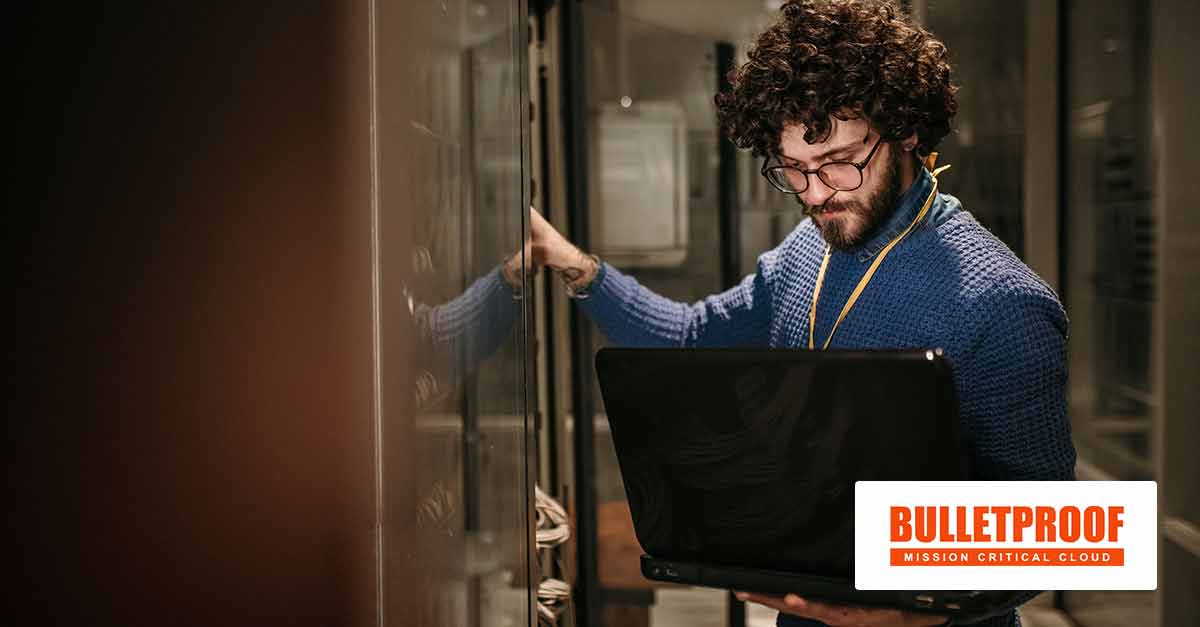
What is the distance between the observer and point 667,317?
1.46 meters

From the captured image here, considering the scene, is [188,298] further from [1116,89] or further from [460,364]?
[1116,89]

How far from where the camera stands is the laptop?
0.83 m

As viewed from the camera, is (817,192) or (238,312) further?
(817,192)

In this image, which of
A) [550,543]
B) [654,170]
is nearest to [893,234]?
[550,543]

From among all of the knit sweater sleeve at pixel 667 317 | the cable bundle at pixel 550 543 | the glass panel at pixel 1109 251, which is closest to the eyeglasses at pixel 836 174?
the knit sweater sleeve at pixel 667 317

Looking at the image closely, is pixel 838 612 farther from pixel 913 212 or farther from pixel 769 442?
pixel 913 212

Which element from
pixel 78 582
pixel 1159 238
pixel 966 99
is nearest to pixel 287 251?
pixel 78 582

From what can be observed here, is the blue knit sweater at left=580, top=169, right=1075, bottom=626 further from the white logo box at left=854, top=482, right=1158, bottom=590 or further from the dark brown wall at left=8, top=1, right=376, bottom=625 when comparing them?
the dark brown wall at left=8, top=1, right=376, bottom=625

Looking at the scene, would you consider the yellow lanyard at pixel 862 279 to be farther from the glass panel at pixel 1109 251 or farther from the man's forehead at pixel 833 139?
the glass panel at pixel 1109 251

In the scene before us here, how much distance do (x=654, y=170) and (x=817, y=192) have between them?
6.41 feet

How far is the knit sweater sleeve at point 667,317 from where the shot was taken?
1420 mm

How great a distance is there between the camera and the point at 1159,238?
2.31 m

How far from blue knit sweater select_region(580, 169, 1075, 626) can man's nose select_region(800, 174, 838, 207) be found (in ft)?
0.27

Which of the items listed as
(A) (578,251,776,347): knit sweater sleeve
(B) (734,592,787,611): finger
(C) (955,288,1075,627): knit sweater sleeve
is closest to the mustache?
(C) (955,288,1075,627): knit sweater sleeve
